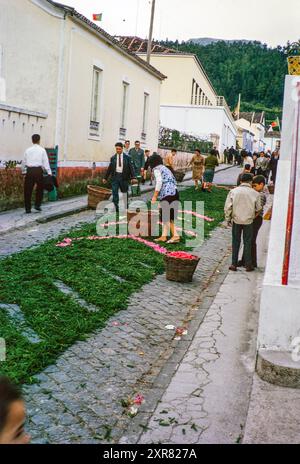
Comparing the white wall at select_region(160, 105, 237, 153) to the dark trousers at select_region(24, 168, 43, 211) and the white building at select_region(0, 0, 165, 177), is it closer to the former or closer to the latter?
the white building at select_region(0, 0, 165, 177)

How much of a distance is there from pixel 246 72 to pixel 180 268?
110870mm

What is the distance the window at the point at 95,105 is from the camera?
62.6 feet

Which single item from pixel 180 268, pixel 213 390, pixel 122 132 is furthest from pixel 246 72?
pixel 213 390

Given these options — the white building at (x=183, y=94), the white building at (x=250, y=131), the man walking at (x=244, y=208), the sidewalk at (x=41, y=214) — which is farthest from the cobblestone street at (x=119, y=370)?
the white building at (x=250, y=131)

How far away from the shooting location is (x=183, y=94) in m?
44.2

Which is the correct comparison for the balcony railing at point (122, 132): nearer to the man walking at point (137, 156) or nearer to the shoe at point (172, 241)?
the man walking at point (137, 156)

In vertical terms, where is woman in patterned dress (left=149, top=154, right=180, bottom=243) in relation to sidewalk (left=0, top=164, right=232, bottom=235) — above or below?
above

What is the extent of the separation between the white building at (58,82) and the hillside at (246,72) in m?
89.4

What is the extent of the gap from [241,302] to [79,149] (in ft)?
38.2

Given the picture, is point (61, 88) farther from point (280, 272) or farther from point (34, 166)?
point (280, 272)

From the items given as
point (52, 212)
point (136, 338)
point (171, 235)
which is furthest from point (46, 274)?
point (52, 212)

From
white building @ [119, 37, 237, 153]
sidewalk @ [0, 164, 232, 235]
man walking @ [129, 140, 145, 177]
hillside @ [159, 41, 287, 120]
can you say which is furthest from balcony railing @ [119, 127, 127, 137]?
hillside @ [159, 41, 287, 120]

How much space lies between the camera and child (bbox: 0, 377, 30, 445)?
202 cm

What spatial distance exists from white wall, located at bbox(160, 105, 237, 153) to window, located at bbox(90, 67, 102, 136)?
2576 centimetres
